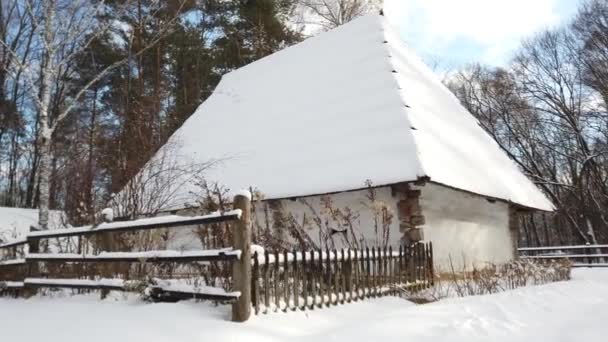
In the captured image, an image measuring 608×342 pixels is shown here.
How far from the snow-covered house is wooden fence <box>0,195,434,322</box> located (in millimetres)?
1331

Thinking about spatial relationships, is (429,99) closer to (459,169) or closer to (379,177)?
(459,169)

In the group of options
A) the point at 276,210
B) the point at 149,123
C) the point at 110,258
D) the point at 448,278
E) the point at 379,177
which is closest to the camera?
the point at 110,258

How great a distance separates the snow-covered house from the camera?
8.05 meters

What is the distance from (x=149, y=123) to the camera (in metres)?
10.1

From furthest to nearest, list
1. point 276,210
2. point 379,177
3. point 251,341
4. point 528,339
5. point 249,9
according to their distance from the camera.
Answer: point 249,9 < point 276,210 < point 379,177 < point 528,339 < point 251,341

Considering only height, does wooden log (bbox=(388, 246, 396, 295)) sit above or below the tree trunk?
below

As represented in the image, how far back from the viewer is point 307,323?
415 cm

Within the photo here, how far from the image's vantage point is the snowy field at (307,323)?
11.6ft

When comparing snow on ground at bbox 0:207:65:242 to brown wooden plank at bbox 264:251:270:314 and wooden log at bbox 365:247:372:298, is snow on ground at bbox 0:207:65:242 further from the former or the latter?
brown wooden plank at bbox 264:251:270:314

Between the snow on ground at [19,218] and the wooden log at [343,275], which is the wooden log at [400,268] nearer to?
the wooden log at [343,275]

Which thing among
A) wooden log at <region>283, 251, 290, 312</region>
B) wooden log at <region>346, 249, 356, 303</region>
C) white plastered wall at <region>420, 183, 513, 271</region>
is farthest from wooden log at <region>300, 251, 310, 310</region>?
white plastered wall at <region>420, 183, 513, 271</region>

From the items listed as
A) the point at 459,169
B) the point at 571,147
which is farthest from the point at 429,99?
the point at 571,147

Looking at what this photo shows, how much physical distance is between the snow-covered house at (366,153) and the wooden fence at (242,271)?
4.37ft

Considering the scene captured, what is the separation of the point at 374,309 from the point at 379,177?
2881 millimetres
